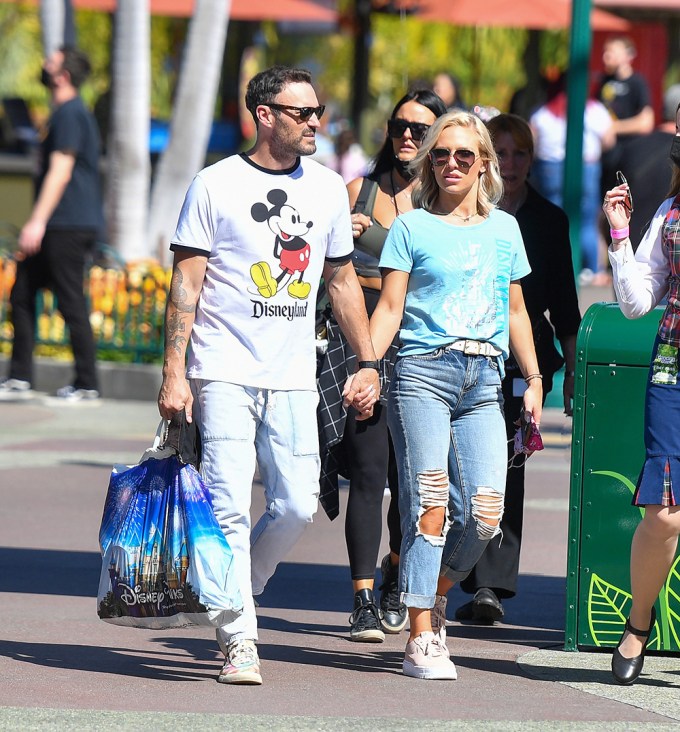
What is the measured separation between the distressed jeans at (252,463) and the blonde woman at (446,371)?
0.31 metres

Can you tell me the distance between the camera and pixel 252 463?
533 cm

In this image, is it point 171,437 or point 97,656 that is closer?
point 171,437

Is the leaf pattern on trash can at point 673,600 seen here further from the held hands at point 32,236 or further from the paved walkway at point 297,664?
the held hands at point 32,236

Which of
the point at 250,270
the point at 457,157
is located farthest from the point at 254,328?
the point at 457,157

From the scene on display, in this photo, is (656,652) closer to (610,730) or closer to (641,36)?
(610,730)

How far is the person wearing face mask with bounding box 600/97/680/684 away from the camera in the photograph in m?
5.13

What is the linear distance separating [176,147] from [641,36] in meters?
11.8

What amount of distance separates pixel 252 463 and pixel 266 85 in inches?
47.1

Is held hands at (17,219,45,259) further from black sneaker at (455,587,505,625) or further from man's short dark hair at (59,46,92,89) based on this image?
black sneaker at (455,587,505,625)

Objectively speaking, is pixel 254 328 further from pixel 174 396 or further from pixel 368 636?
pixel 368 636

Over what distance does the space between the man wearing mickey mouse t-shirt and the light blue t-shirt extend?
0.22 meters

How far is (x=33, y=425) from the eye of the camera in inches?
429

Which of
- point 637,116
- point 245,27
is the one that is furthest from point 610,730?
point 245,27

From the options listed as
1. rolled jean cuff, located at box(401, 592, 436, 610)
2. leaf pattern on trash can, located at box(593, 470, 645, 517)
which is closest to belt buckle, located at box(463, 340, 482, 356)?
leaf pattern on trash can, located at box(593, 470, 645, 517)
